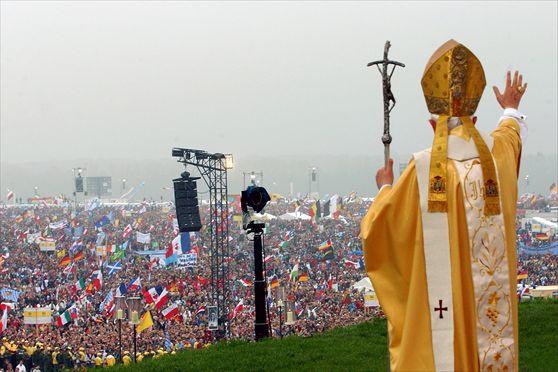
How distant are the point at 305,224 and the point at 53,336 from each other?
108ft

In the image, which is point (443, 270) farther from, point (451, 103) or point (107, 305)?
point (107, 305)

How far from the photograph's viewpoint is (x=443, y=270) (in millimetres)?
4426

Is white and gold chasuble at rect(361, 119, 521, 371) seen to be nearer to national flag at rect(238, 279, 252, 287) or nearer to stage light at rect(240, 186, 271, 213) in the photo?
stage light at rect(240, 186, 271, 213)

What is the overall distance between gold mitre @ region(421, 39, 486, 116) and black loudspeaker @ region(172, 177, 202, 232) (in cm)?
1654

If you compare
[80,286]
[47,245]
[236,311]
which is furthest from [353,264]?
[47,245]

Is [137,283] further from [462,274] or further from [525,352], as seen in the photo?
[462,274]

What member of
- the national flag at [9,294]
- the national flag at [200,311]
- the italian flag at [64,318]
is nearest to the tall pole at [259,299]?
the italian flag at [64,318]

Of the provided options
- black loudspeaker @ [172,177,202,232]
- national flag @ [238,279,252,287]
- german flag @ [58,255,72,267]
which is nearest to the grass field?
black loudspeaker @ [172,177,202,232]

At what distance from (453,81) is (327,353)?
5637mm

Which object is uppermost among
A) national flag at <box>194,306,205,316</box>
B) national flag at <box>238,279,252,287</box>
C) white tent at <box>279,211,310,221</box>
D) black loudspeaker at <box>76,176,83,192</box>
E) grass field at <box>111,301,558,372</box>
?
black loudspeaker at <box>76,176,83,192</box>

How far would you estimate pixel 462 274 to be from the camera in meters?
4.52

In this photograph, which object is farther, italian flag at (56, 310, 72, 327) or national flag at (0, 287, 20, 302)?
national flag at (0, 287, 20, 302)

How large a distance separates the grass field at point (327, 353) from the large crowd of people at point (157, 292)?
17.1 ft

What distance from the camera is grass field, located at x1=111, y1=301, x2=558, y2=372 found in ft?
28.6
